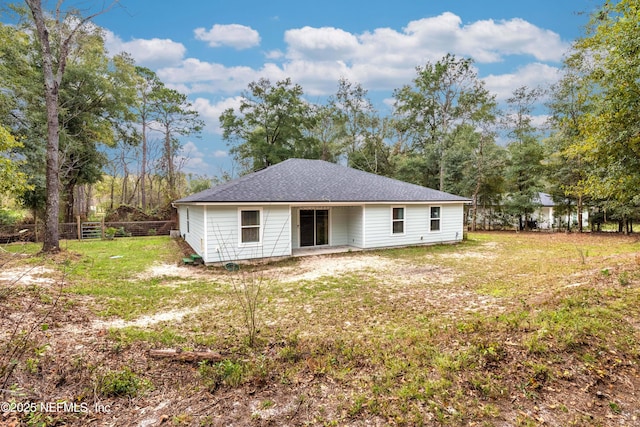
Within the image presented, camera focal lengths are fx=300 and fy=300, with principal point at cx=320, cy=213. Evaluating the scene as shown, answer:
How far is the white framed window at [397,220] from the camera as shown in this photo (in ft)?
44.1

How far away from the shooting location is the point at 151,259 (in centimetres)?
1060

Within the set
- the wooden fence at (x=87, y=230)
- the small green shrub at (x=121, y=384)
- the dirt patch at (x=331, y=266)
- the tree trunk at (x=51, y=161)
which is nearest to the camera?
the small green shrub at (x=121, y=384)

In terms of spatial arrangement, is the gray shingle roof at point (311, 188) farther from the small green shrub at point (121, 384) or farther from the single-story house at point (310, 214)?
the small green shrub at point (121, 384)

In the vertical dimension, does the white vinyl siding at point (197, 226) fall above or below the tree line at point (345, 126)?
below

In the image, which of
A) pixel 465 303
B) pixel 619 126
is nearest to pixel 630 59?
pixel 619 126

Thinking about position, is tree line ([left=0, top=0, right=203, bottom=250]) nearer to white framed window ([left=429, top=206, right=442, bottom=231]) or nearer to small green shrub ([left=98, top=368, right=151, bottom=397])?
small green shrub ([left=98, top=368, right=151, bottom=397])

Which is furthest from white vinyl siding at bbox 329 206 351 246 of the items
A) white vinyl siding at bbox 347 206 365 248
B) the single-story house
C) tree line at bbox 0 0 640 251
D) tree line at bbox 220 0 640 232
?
tree line at bbox 220 0 640 232

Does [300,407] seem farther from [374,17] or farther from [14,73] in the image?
[374,17]

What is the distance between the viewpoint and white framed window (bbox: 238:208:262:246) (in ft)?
34.2

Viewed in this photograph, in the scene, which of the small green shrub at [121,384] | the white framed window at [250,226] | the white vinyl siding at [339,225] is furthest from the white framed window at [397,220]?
the small green shrub at [121,384]

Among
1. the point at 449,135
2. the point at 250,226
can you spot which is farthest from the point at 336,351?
the point at 449,135

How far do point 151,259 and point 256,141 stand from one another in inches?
702

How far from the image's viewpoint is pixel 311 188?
12.6 metres

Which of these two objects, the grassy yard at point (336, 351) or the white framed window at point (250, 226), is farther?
the white framed window at point (250, 226)
